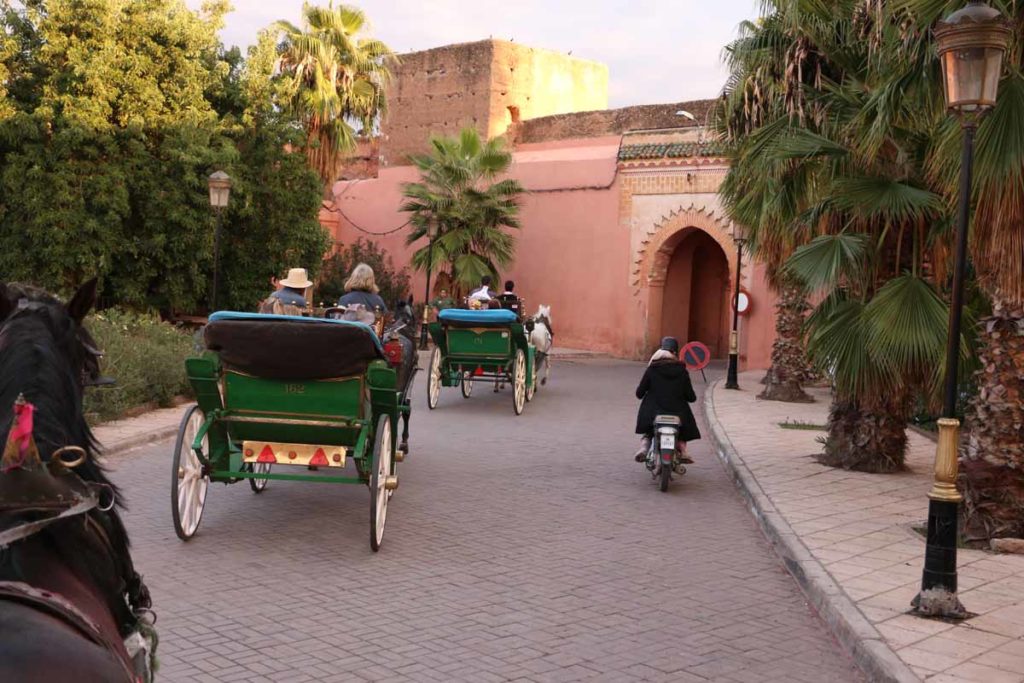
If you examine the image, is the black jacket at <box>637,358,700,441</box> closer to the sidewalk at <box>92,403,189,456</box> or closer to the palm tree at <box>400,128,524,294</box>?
the sidewalk at <box>92,403,189,456</box>

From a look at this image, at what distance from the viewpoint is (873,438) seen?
1102cm

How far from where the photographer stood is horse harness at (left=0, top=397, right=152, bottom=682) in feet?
8.02

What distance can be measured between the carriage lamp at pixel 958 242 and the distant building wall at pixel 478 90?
3143cm

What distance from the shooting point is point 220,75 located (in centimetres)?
2330

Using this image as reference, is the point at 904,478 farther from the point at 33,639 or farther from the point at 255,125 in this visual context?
the point at 255,125

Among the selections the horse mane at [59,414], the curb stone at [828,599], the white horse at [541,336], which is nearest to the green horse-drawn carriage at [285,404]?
the curb stone at [828,599]

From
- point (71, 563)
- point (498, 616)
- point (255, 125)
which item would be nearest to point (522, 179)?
point (255, 125)

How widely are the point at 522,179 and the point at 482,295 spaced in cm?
1585

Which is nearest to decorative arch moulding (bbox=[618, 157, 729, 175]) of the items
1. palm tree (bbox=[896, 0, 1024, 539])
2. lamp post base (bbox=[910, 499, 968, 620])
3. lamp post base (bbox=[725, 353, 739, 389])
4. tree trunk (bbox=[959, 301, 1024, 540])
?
lamp post base (bbox=[725, 353, 739, 389])

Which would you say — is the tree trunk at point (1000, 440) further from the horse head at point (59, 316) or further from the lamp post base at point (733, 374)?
the lamp post base at point (733, 374)

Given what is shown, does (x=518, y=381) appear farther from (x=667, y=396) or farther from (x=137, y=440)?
(x=137, y=440)

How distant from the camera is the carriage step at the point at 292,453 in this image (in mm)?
7539

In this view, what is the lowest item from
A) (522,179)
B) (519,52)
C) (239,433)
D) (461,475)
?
(461,475)

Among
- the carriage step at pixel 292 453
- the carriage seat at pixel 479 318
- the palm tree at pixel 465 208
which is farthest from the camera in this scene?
the palm tree at pixel 465 208
